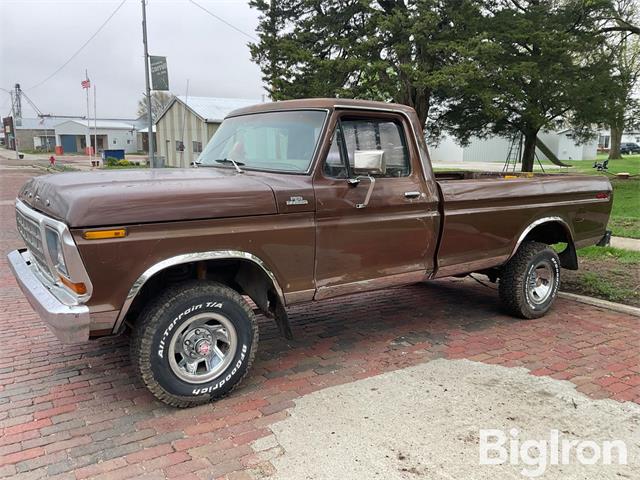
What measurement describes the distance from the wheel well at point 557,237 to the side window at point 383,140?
1.90m

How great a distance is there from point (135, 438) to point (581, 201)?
5079mm

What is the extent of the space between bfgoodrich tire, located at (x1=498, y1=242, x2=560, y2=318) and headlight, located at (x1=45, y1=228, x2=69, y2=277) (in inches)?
166

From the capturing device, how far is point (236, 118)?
16.7 ft

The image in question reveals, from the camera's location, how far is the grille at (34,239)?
3655mm

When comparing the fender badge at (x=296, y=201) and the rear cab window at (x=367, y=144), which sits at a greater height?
the rear cab window at (x=367, y=144)

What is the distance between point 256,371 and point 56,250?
69.9 inches

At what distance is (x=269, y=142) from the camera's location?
453cm

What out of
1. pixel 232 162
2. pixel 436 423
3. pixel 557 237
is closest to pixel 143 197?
pixel 232 162

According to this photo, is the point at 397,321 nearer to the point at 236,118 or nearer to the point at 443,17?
the point at 236,118

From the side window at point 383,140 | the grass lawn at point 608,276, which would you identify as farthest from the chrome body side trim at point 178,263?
the grass lawn at point 608,276

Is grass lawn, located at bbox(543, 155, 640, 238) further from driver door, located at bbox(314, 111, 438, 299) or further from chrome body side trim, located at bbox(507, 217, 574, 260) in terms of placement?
driver door, located at bbox(314, 111, 438, 299)

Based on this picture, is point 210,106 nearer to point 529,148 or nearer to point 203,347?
point 529,148

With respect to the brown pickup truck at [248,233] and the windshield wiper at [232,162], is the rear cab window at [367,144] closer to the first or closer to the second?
the brown pickup truck at [248,233]

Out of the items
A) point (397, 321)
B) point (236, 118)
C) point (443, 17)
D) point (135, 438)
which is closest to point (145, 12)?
point (443, 17)
